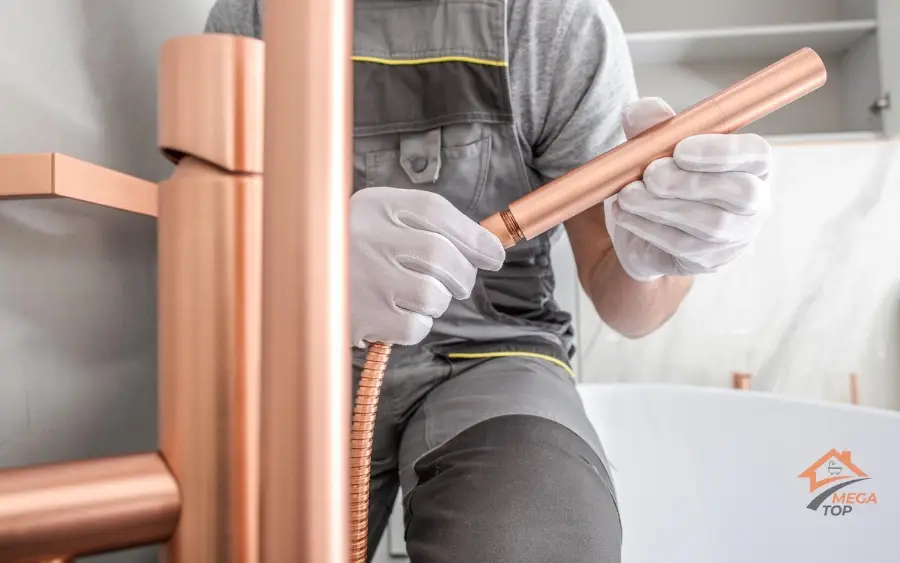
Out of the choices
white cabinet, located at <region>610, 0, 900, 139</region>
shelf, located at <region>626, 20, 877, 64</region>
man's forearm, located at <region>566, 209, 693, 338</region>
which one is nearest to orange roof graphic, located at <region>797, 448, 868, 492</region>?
man's forearm, located at <region>566, 209, 693, 338</region>

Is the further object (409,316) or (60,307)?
(409,316)

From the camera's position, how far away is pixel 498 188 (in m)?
0.64

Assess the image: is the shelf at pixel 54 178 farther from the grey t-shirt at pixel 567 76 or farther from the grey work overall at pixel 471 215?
the grey t-shirt at pixel 567 76

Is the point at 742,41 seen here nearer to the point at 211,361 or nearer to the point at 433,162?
the point at 433,162

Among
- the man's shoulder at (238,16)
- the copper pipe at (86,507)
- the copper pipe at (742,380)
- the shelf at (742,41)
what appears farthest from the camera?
the shelf at (742,41)

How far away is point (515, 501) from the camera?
43 cm

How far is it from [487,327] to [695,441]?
579mm

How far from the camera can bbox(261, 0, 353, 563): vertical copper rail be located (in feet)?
0.50

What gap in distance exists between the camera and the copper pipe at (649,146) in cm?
36

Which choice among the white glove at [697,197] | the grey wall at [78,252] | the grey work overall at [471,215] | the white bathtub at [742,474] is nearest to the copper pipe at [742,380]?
the white bathtub at [742,474]

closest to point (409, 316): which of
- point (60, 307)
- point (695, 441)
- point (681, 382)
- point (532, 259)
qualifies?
point (60, 307)

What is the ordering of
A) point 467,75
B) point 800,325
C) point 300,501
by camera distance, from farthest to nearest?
point 800,325 < point 467,75 < point 300,501

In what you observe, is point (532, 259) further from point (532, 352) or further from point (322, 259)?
point (322, 259)

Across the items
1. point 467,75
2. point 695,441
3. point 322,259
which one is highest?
point 467,75
